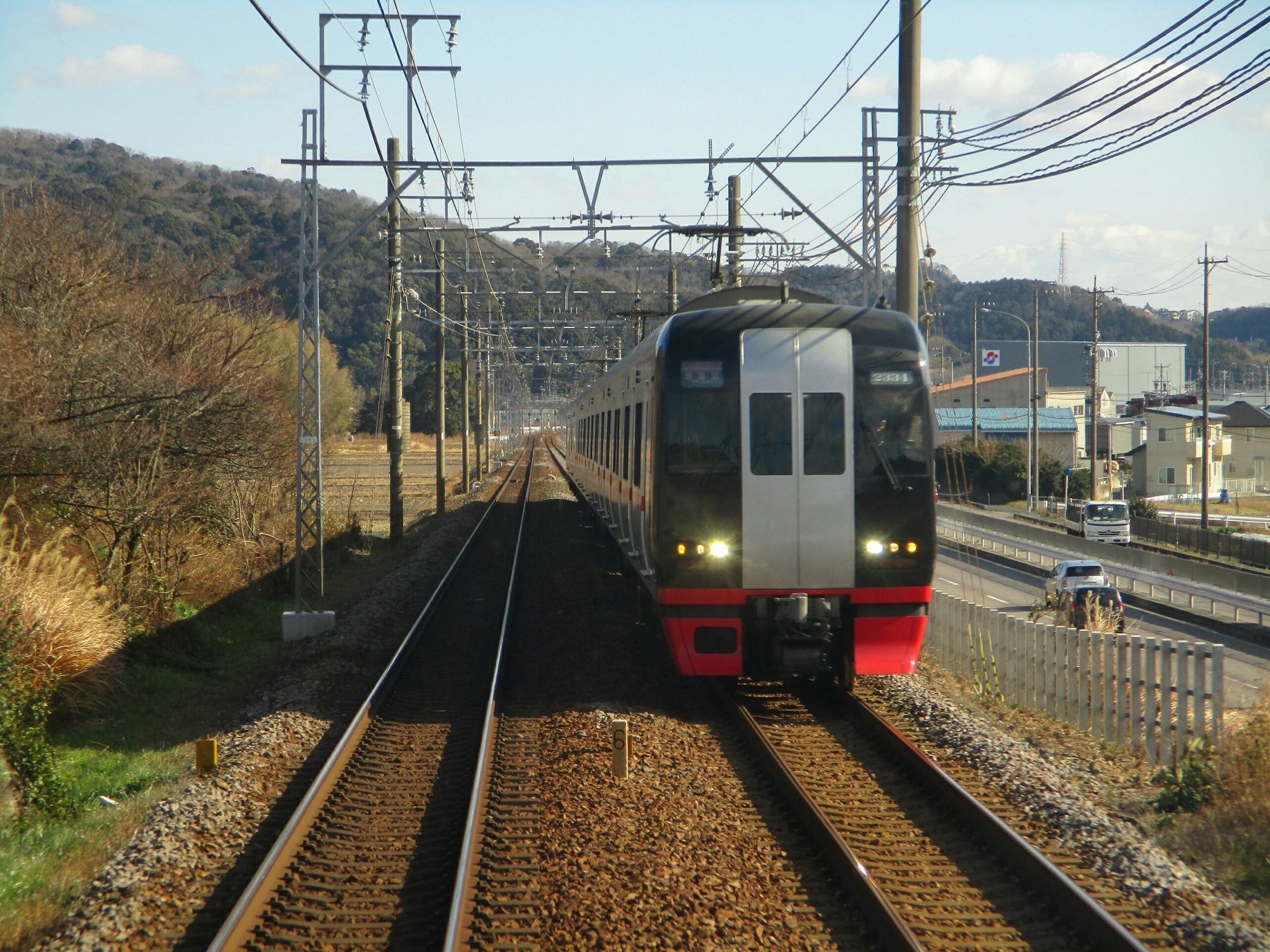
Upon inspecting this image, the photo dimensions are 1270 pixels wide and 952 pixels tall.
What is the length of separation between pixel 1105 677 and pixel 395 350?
1494 centimetres

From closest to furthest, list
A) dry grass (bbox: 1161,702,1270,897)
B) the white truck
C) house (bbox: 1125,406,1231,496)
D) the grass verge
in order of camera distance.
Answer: dry grass (bbox: 1161,702,1270,897) < the grass verge < the white truck < house (bbox: 1125,406,1231,496)

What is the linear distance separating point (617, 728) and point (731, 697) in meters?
2.44

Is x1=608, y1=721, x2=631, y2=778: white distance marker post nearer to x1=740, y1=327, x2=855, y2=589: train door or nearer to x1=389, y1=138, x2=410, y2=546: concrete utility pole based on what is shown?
x1=740, y1=327, x2=855, y2=589: train door

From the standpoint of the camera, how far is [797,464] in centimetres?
873

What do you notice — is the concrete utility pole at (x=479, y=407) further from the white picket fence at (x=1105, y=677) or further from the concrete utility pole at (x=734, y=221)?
the white picket fence at (x=1105, y=677)

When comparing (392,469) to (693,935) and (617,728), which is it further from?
(693,935)

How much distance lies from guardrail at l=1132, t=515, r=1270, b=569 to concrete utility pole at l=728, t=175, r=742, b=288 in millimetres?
17743

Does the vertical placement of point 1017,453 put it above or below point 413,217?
below

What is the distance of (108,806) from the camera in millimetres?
7246

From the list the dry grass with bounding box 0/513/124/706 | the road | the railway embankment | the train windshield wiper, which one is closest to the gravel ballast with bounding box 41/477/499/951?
the railway embankment

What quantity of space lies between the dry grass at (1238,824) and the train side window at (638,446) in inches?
219

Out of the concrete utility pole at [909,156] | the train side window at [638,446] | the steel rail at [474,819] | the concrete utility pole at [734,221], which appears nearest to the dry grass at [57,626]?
the steel rail at [474,819]

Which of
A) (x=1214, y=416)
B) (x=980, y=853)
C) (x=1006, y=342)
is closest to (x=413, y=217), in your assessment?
(x=980, y=853)

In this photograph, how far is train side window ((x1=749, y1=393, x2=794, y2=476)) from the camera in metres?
8.73
